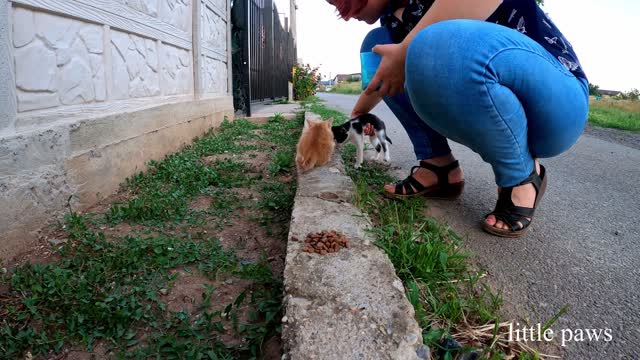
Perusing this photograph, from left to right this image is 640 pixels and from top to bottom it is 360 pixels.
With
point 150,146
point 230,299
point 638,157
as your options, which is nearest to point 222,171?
point 150,146

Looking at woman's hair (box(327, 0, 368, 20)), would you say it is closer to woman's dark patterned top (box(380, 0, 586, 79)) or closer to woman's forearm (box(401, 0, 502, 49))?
woman's forearm (box(401, 0, 502, 49))

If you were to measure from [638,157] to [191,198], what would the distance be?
4.35 metres

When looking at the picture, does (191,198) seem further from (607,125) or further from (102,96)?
(607,125)

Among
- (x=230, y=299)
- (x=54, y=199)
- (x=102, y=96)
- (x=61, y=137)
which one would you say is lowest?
(x=230, y=299)

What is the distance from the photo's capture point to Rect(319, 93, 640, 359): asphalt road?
115 cm

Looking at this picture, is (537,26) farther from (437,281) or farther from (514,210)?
(437,281)

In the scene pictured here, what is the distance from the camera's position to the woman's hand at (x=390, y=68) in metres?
1.49

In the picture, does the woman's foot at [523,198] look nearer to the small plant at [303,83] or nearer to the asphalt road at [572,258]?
the asphalt road at [572,258]

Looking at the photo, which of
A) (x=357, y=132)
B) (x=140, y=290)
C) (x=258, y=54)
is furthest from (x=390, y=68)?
(x=258, y=54)

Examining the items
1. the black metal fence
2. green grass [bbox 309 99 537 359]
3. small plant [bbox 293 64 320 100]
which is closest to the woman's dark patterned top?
green grass [bbox 309 99 537 359]

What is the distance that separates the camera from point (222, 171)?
9.18 ft

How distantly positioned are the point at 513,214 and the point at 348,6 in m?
1.14

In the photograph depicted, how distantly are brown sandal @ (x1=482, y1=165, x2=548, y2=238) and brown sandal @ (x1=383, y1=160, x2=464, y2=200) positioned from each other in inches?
16.1

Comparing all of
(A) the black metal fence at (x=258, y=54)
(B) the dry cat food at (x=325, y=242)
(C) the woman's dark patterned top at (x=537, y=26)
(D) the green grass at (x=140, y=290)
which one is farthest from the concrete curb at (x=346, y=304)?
(A) the black metal fence at (x=258, y=54)
